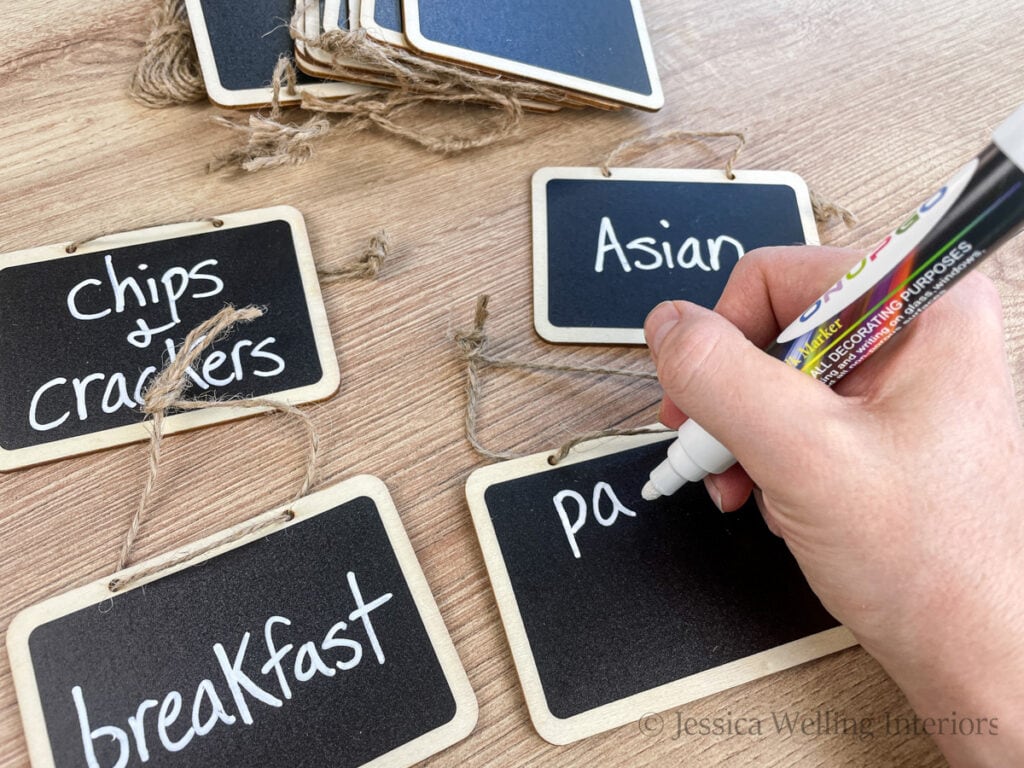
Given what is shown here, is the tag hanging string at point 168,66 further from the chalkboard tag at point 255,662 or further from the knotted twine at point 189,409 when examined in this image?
the chalkboard tag at point 255,662

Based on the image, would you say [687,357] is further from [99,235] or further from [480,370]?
[99,235]

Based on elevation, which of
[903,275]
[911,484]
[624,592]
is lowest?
[624,592]

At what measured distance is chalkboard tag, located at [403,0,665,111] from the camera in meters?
0.69

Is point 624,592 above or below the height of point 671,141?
below

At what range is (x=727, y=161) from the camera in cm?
74

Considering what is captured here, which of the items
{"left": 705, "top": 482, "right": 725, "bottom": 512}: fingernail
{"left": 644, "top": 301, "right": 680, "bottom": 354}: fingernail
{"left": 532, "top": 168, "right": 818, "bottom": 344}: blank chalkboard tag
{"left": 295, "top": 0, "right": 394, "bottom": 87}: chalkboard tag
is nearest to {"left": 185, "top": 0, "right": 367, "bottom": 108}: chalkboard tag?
{"left": 295, "top": 0, "right": 394, "bottom": 87}: chalkboard tag

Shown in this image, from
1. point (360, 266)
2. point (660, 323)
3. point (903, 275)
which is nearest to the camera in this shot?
point (903, 275)

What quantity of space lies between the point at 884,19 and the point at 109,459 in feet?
2.73

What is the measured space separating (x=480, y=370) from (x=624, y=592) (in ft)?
0.65

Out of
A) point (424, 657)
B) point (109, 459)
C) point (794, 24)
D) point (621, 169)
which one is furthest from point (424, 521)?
point (794, 24)

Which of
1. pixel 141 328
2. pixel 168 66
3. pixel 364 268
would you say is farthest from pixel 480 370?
pixel 168 66

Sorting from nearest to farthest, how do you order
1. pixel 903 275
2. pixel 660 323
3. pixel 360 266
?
1. pixel 903 275
2. pixel 660 323
3. pixel 360 266

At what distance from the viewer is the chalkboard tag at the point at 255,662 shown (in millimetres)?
502

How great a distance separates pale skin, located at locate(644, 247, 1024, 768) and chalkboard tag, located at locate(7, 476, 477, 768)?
0.78 feet
